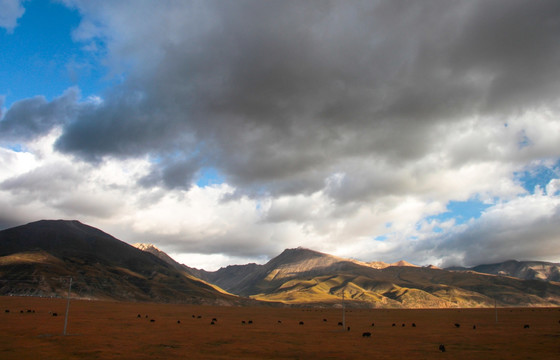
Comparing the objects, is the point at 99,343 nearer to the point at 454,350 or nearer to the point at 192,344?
the point at 192,344

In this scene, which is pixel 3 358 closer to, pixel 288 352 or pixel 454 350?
pixel 288 352

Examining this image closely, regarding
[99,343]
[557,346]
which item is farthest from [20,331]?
[557,346]

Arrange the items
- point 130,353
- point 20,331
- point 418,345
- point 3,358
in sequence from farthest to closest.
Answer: point 20,331, point 418,345, point 130,353, point 3,358

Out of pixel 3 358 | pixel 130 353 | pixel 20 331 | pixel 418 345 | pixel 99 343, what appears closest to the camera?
pixel 3 358

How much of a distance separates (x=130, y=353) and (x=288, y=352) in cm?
1427

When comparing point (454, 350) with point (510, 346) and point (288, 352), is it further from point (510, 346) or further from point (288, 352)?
point (288, 352)

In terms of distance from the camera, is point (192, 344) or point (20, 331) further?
point (20, 331)

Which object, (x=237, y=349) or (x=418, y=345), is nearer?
(x=237, y=349)

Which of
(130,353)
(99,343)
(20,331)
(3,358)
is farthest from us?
(20,331)

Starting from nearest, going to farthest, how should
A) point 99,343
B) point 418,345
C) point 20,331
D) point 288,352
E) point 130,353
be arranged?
point 130,353 < point 288,352 < point 99,343 < point 418,345 < point 20,331

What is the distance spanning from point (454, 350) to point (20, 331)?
52416 millimetres

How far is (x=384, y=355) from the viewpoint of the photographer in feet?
114

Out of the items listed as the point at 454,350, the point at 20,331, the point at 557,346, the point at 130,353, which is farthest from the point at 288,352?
the point at 20,331

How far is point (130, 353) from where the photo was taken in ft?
113
